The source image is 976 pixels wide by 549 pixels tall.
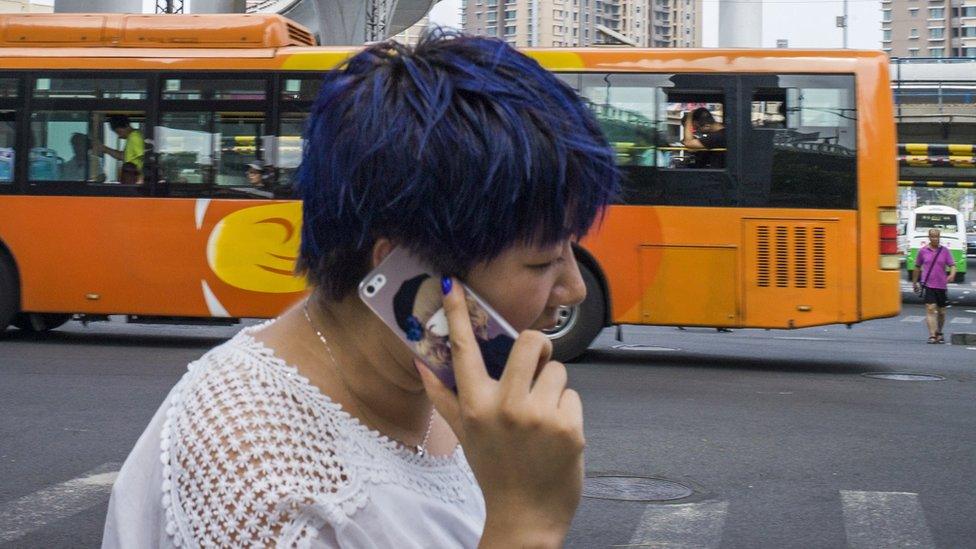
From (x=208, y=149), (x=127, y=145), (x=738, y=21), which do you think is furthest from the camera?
(x=738, y=21)

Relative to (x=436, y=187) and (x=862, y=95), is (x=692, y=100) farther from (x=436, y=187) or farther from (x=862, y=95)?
(x=436, y=187)

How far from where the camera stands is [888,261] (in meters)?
12.3

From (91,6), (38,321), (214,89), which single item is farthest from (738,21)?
(38,321)

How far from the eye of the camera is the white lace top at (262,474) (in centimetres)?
135

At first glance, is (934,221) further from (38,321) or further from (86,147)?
(86,147)

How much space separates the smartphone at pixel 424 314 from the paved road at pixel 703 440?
4503 millimetres

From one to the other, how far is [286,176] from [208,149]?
1758mm

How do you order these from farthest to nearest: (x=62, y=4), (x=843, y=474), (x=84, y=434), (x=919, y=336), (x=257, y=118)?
(x=62, y=4), (x=919, y=336), (x=257, y=118), (x=84, y=434), (x=843, y=474)

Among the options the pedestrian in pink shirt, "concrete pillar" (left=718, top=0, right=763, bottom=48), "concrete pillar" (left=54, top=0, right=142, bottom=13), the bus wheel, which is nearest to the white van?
"concrete pillar" (left=718, top=0, right=763, bottom=48)

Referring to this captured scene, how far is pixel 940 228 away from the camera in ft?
149

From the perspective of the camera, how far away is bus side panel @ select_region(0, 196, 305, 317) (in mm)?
13044

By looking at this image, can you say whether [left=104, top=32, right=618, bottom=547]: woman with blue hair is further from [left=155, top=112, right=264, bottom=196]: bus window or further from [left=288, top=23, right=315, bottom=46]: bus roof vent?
[left=288, top=23, right=315, bottom=46]: bus roof vent

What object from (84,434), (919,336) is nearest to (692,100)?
(84,434)

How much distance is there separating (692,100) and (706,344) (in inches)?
196
